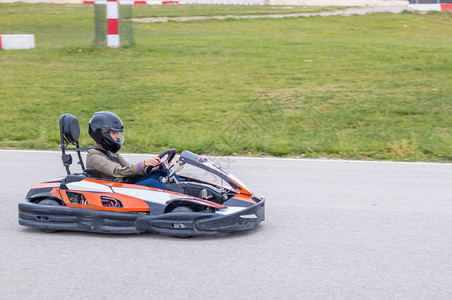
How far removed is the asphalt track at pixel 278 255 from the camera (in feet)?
13.7

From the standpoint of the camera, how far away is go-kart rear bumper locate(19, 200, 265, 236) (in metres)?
5.09

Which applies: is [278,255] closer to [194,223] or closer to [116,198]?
[194,223]

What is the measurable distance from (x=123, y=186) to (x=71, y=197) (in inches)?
19.8

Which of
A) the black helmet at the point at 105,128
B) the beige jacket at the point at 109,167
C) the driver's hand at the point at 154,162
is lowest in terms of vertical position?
the beige jacket at the point at 109,167

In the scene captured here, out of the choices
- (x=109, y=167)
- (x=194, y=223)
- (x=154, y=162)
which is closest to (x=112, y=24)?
(x=109, y=167)

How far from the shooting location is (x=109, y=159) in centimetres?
562

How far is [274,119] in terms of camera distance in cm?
1055

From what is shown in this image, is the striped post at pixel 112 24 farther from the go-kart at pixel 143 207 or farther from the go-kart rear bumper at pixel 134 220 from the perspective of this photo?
the go-kart rear bumper at pixel 134 220

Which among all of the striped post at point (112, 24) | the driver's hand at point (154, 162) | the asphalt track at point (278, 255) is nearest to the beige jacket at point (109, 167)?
the driver's hand at point (154, 162)

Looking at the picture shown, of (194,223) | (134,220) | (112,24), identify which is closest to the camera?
(194,223)

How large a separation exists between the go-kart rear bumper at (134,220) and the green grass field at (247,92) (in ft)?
12.1

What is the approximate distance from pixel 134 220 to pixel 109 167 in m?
0.58

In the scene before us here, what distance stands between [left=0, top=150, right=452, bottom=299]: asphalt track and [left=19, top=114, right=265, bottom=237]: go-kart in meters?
0.13

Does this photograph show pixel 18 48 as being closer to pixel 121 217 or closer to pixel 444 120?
pixel 444 120
